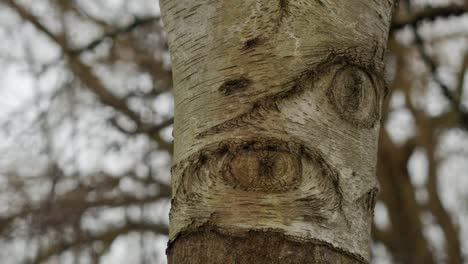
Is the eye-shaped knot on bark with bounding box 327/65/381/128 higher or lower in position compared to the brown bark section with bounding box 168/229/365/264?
higher

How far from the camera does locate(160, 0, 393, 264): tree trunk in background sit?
0.60 metres

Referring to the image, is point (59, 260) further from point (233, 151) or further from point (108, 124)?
point (233, 151)

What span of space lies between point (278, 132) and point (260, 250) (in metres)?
0.11

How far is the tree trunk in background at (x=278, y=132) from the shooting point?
60 cm

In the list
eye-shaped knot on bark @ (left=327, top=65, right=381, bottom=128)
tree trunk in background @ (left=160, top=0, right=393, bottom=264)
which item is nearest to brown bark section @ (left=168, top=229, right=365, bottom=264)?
tree trunk in background @ (left=160, top=0, right=393, bottom=264)

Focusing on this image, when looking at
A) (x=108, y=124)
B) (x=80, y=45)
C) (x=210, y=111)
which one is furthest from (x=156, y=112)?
(x=210, y=111)

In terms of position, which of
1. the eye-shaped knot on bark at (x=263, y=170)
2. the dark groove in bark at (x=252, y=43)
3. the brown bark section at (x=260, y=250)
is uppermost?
the dark groove in bark at (x=252, y=43)

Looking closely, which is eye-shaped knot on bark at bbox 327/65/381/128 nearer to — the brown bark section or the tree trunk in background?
the tree trunk in background

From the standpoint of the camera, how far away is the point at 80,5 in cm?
465

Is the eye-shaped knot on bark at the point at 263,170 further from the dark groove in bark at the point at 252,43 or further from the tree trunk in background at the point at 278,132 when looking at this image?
the dark groove in bark at the point at 252,43

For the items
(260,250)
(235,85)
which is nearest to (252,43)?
(235,85)

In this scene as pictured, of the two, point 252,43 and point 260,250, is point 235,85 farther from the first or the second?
point 260,250

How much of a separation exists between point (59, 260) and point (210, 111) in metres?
3.45

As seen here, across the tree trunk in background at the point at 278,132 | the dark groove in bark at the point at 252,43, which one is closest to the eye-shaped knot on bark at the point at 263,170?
the tree trunk in background at the point at 278,132
